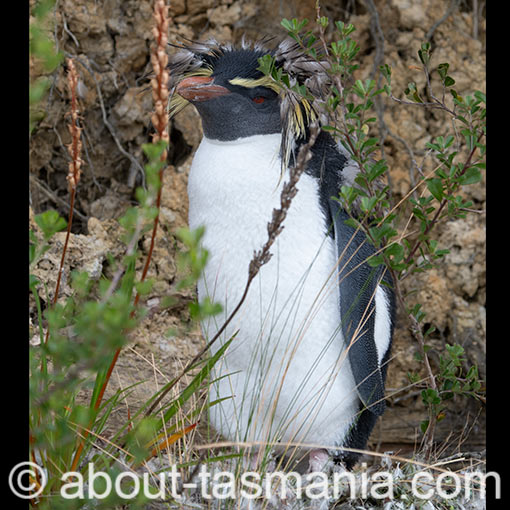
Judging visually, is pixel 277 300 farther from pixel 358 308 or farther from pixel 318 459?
pixel 318 459

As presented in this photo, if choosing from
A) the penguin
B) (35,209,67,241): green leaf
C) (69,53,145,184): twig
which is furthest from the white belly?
(69,53,145,184): twig

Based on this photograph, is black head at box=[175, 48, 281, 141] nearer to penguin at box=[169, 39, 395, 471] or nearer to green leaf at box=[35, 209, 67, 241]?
penguin at box=[169, 39, 395, 471]

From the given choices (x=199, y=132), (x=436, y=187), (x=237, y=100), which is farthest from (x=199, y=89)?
(x=199, y=132)

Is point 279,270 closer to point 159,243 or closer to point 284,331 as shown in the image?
point 284,331

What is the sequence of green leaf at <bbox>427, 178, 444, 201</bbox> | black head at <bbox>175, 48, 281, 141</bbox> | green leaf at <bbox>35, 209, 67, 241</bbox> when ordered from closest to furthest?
1. green leaf at <bbox>35, 209, 67, 241</bbox>
2. green leaf at <bbox>427, 178, 444, 201</bbox>
3. black head at <bbox>175, 48, 281, 141</bbox>

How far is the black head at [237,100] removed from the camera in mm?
1640

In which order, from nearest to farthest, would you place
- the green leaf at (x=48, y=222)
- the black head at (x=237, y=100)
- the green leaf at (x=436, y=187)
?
the green leaf at (x=48, y=222) → the green leaf at (x=436, y=187) → the black head at (x=237, y=100)

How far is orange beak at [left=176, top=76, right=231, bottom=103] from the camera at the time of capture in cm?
161

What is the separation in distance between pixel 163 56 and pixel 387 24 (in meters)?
2.09

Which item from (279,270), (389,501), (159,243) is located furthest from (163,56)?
(159,243)

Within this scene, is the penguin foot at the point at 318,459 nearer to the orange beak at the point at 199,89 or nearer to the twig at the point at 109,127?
the orange beak at the point at 199,89

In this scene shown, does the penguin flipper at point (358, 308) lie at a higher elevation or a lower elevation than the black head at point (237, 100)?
lower

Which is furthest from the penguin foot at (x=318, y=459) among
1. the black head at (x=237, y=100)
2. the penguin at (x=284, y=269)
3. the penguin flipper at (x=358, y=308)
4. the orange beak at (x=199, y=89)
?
the orange beak at (x=199, y=89)

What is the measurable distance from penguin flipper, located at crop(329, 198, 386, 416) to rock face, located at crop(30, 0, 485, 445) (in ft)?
3.09
